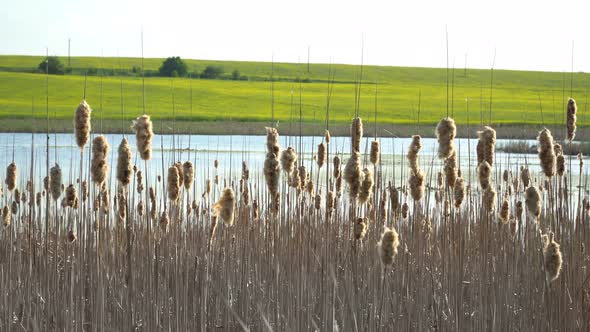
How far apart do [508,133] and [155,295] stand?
32.2 m

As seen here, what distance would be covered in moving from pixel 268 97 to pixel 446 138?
162ft

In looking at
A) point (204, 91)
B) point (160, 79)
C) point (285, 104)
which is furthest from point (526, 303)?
point (160, 79)

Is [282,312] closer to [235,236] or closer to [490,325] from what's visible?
[490,325]

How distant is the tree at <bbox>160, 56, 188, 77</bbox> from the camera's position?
61500 millimetres

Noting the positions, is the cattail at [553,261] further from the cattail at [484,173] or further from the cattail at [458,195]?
the cattail at [458,195]

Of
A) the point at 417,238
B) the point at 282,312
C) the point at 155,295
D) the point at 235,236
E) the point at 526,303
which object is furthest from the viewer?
the point at 235,236

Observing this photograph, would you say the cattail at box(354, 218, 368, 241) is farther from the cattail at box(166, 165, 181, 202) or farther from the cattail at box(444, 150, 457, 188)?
the cattail at box(166, 165, 181, 202)

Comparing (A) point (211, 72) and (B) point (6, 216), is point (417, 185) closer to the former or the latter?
(B) point (6, 216)

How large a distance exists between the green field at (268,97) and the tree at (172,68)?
97cm

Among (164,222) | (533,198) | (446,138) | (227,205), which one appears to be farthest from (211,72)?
(227,205)

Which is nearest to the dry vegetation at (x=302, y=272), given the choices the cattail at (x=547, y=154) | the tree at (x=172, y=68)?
the cattail at (x=547, y=154)

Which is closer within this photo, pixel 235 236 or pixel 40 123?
pixel 235 236

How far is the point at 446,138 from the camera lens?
3637 mm

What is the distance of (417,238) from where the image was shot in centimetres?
504
